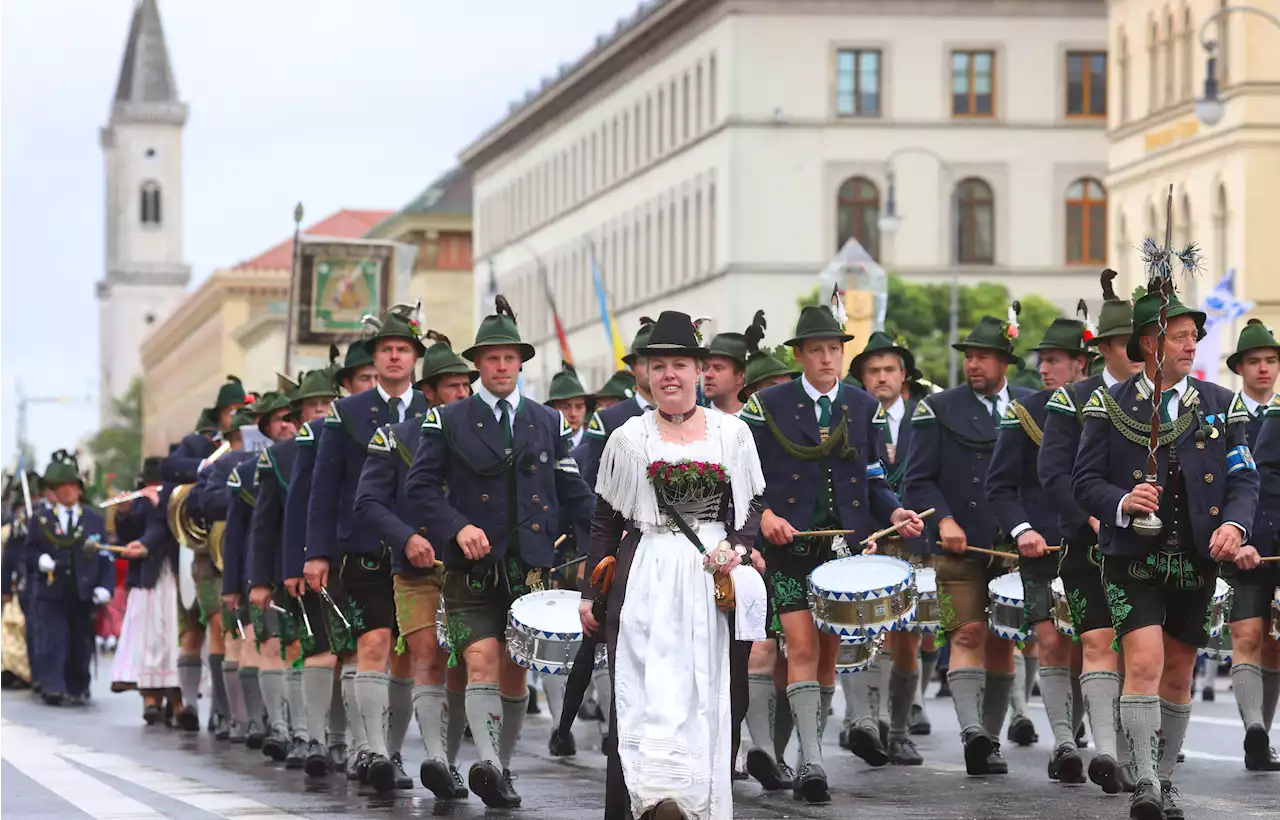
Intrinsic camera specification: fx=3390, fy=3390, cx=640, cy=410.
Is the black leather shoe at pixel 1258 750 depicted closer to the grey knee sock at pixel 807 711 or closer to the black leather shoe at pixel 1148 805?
the grey knee sock at pixel 807 711

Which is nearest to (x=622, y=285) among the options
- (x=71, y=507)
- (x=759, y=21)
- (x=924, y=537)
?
(x=759, y=21)

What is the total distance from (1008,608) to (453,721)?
2716 millimetres

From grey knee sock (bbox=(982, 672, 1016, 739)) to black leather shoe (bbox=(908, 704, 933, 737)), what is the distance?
3.40 m

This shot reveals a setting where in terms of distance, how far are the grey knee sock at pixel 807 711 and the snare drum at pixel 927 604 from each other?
161 cm

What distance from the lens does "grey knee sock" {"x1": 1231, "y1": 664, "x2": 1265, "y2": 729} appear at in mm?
16812

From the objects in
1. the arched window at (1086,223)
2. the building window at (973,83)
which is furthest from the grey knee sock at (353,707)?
the building window at (973,83)

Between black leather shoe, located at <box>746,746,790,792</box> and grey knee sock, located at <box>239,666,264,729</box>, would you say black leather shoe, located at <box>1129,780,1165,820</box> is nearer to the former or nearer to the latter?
black leather shoe, located at <box>746,746,790,792</box>

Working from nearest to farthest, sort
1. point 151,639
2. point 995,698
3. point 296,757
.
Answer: point 995,698
point 296,757
point 151,639

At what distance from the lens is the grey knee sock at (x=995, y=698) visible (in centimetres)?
1678

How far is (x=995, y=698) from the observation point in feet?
55.1

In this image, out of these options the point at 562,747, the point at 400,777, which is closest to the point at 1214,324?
the point at 562,747

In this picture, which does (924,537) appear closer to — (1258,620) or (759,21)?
(1258,620)

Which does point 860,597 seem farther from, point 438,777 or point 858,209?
point 858,209

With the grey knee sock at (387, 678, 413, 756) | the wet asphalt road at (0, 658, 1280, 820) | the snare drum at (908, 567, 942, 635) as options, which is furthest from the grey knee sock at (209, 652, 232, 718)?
the snare drum at (908, 567, 942, 635)
